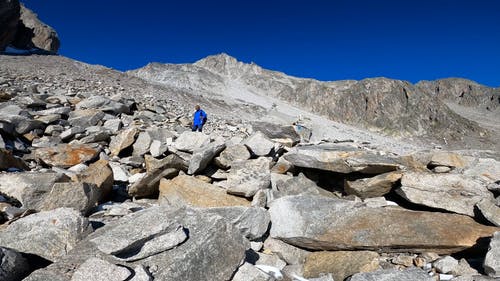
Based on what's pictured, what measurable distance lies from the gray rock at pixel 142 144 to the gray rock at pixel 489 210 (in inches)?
401

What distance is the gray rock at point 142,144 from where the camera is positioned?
12750 mm

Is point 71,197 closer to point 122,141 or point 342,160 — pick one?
point 122,141

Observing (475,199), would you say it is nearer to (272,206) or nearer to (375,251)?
(375,251)

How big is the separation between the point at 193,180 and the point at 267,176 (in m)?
2.17

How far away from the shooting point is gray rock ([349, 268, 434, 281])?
6.63 metres

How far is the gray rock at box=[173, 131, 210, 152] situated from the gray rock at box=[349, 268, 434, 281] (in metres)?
6.93

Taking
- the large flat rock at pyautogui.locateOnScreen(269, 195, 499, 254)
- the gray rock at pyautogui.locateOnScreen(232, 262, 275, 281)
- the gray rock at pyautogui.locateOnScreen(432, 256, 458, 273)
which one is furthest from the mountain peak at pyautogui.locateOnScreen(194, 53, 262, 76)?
the gray rock at pyautogui.locateOnScreen(232, 262, 275, 281)

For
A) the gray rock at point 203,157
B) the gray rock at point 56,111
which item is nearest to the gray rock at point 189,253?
the gray rock at point 203,157

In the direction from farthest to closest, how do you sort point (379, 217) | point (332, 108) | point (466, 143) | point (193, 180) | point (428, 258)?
1. point (332, 108)
2. point (466, 143)
3. point (193, 180)
4. point (379, 217)
5. point (428, 258)

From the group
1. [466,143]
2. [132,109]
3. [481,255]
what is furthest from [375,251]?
[466,143]

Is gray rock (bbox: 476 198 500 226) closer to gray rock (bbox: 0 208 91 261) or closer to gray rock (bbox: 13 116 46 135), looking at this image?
gray rock (bbox: 0 208 91 261)

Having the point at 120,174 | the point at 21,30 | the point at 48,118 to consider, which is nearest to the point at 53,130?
the point at 48,118

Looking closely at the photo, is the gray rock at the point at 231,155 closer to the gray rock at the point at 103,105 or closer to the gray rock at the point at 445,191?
the gray rock at the point at 445,191

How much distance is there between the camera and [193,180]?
10.1 meters
